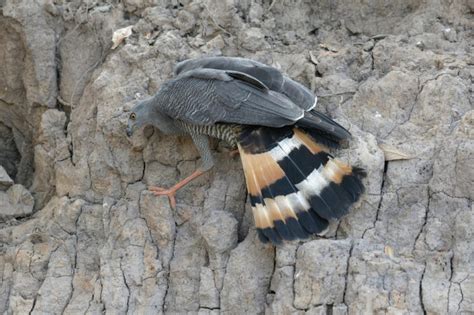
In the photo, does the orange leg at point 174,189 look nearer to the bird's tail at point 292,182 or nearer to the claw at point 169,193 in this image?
the claw at point 169,193

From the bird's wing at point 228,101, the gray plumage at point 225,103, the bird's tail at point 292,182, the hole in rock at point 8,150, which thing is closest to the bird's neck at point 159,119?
the gray plumage at point 225,103

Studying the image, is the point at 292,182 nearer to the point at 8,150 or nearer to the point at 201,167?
the point at 201,167

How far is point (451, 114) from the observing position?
4465 millimetres

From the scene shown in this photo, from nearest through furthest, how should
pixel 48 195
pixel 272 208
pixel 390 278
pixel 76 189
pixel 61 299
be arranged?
pixel 390 278 < pixel 272 208 < pixel 61 299 < pixel 76 189 < pixel 48 195

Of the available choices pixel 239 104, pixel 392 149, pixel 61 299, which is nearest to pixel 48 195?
pixel 61 299

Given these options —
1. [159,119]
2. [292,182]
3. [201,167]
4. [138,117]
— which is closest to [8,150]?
[138,117]

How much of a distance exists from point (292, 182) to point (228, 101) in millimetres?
646

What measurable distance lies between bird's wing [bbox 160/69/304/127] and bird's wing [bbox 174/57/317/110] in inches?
3.6

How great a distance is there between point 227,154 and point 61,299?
146 cm

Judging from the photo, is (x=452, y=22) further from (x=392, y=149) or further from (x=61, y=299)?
(x=61, y=299)

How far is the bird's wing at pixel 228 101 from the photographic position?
14.2 feet

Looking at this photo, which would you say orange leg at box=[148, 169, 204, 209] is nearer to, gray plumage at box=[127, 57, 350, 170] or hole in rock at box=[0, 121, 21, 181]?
gray plumage at box=[127, 57, 350, 170]

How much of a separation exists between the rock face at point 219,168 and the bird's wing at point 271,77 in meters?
0.28

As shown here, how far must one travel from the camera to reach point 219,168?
15.6 feet
